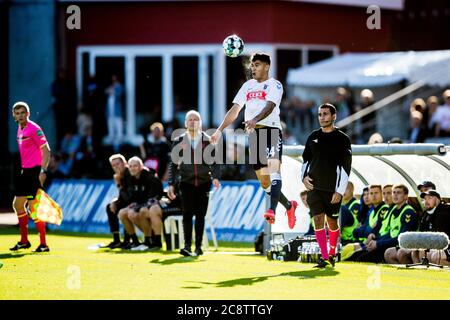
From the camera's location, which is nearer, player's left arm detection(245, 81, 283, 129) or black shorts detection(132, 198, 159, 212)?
player's left arm detection(245, 81, 283, 129)

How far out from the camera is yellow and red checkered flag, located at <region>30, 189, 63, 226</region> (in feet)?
62.7

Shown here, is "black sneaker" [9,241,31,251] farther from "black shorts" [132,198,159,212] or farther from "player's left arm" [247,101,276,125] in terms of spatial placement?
"player's left arm" [247,101,276,125]

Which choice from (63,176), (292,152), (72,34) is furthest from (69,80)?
(292,152)

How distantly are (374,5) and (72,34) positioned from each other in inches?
329

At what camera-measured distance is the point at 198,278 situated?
1501 cm

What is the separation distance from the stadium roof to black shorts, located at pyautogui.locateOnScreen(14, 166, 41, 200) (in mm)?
12680

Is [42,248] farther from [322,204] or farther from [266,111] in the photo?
[322,204]

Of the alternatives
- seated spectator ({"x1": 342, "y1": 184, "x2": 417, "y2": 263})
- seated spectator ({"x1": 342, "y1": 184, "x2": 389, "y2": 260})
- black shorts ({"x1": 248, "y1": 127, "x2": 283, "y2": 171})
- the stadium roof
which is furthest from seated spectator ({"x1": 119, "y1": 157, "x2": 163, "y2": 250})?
the stadium roof

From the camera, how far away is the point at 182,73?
106ft

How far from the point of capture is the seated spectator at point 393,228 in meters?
17.0

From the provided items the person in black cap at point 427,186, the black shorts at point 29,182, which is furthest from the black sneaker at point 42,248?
the person in black cap at point 427,186

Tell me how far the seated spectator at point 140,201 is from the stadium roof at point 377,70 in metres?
10.7

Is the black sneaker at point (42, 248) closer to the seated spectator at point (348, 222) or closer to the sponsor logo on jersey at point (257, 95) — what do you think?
the seated spectator at point (348, 222)

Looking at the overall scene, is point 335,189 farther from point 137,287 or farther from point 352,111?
point 352,111
